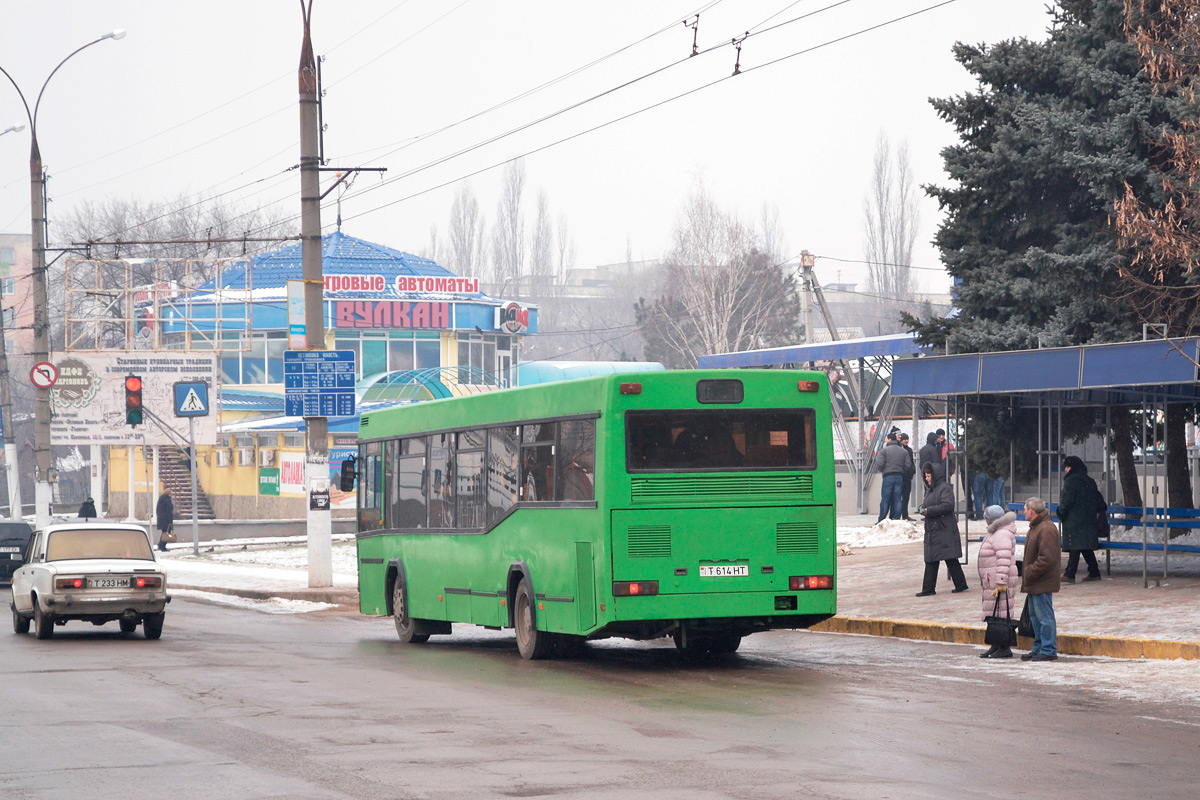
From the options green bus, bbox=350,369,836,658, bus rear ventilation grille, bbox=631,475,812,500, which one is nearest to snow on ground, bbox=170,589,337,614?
green bus, bbox=350,369,836,658

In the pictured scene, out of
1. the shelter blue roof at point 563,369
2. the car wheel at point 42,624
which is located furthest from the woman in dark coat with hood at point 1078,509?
the shelter blue roof at point 563,369

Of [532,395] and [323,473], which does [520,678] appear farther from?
[323,473]

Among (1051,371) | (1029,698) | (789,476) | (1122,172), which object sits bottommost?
(1029,698)

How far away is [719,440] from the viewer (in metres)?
14.6

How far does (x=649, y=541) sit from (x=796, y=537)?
149cm

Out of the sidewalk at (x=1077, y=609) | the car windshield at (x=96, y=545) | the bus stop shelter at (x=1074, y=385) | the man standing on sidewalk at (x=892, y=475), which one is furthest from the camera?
the man standing on sidewalk at (x=892, y=475)

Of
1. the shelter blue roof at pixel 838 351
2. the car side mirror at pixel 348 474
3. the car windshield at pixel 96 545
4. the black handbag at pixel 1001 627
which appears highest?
the shelter blue roof at pixel 838 351

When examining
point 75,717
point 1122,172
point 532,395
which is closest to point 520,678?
point 532,395

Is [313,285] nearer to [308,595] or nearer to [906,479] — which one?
[308,595]

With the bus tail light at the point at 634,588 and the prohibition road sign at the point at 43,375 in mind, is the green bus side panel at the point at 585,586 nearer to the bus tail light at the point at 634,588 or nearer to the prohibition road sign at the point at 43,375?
the bus tail light at the point at 634,588

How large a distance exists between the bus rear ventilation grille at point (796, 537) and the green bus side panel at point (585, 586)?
179cm

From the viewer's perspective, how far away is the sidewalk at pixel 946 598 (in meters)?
15.3

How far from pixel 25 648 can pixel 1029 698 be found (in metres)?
11.4

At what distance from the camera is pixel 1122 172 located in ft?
71.5
